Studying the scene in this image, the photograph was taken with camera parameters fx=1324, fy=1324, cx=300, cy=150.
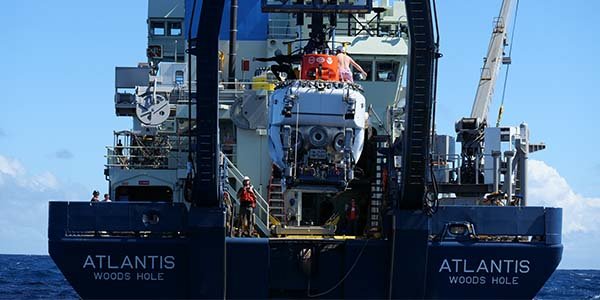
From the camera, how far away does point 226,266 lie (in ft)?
80.1

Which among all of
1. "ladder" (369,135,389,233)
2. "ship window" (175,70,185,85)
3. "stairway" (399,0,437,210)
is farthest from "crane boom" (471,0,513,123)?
"stairway" (399,0,437,210)

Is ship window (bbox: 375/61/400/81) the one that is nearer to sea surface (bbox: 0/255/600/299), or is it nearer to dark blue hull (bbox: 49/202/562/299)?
dark blue hull (bbox: 49/202/562/299)

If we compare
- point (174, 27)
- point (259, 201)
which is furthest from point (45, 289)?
point (259, 201)

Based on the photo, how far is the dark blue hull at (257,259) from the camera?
24281 mm

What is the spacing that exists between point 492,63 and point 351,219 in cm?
2022

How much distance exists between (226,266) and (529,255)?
18.6ft

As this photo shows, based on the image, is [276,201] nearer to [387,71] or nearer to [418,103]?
[418,103]

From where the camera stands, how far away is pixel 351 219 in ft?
89.2

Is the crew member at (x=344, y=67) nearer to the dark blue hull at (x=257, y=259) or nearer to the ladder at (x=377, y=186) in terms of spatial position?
the ladder at (x=377, y=186)

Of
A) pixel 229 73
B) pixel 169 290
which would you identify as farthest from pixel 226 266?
Answer: pixel 229 73

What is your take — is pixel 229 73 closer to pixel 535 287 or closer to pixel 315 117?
pixel 315 117

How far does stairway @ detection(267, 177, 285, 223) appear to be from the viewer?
27.6 m

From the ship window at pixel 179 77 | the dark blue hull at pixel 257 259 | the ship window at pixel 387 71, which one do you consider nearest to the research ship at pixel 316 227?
the dark blue hull at pixel 257 259

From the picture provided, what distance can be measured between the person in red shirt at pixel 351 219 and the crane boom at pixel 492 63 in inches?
689
